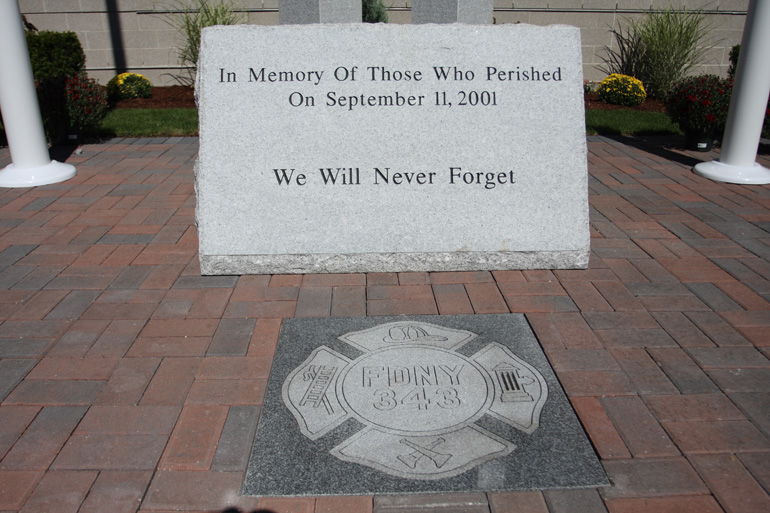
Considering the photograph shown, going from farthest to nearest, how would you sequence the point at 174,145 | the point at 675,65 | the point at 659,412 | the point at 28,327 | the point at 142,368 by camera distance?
the point at 675,65 < the point at 174,145 < the point at 28,327 < the point at 142,368 < the point at 659,412

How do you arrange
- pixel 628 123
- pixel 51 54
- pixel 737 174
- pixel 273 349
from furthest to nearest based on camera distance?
1. pixel 51 54
2. pixel 628 123
3. pixel 737 174
4. pixel 273 349

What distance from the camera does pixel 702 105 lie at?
6.88 m

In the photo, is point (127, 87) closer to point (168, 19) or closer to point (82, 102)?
point (168, 19)

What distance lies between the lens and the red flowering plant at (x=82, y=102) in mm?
7199

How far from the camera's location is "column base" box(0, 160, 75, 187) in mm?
5824

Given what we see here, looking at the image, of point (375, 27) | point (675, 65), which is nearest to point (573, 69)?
point (375, 27)

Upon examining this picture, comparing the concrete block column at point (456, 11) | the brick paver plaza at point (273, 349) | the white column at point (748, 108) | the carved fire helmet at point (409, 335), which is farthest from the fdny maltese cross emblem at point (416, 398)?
the concrete block column at point (456, 11)

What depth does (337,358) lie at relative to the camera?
3.03 metres

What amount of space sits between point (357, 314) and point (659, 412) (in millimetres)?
1640

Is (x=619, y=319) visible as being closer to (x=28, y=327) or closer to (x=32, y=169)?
(x=28, y=327)

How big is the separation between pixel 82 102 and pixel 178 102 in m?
3.02

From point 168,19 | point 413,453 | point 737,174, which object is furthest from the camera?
point 168,19

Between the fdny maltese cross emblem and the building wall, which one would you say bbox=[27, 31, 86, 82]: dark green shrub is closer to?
the building wall

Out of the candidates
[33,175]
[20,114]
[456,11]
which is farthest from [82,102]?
[456,11]
